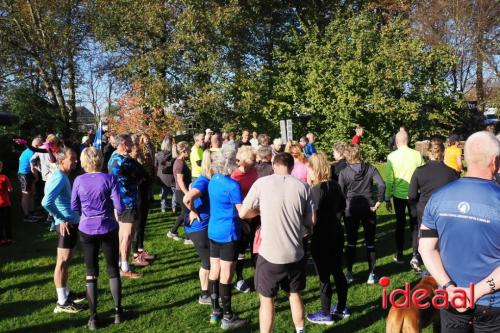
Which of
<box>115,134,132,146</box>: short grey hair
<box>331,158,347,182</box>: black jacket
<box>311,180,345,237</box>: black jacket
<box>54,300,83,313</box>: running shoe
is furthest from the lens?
<box>331,158,347,182</box>: black jacket

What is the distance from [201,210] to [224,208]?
1.54ft

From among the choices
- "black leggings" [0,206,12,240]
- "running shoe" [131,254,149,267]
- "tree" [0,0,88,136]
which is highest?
"tree" [0,0,88,136]

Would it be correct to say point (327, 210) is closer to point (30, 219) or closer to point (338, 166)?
point (338, 166)

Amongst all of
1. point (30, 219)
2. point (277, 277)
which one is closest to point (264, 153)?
point (277, 277)

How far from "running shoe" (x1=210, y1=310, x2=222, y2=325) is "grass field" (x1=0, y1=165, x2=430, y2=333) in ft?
0.25

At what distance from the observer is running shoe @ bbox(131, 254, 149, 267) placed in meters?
6.61

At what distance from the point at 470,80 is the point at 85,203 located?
28.6 meters

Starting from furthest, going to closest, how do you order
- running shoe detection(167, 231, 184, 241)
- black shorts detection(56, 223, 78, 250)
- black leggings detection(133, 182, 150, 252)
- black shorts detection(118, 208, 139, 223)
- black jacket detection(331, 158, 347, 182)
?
running shoe detection(167, 231, 184, 241) → black leggings detection(133, 182, 150, 252) → black jacket detection(331, 158, 347, 182) → black shorts detection(118, 208, 139, 223) → black shorts detection(56, 223, 78, 250)

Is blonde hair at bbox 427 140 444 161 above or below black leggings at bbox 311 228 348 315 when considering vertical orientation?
Result: above

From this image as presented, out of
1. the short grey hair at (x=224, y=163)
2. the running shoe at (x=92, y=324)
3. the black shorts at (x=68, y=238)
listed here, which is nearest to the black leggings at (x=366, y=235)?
the short grey hair at (x=224, y=163)

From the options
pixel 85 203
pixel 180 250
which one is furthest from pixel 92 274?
pixel 180 250

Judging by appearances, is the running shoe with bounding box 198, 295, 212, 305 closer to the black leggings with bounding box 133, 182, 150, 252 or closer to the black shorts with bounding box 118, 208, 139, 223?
the black shorts with bounding box 118, 208, 139, 223

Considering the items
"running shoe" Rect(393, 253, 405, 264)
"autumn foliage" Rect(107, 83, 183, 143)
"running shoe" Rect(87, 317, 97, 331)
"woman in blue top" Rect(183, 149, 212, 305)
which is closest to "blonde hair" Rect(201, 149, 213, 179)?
"woman in blue top" Rect(183, 149, 212, 305)

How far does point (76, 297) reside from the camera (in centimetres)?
534
